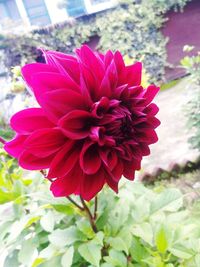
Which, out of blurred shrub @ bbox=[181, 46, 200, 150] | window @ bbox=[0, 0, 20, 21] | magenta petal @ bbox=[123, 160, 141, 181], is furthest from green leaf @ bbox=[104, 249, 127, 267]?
window @ bbox=[0, 0, 20, 21]

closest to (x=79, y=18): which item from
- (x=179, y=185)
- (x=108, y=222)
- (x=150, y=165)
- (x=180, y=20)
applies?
(x=180, y=20)

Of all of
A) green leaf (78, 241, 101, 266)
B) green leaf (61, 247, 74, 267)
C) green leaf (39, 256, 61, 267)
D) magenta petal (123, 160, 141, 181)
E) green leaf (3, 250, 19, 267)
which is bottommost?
green leaf (3, 250, 19, 267)

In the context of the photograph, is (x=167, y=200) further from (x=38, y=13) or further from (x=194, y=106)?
(x=38, y=13)

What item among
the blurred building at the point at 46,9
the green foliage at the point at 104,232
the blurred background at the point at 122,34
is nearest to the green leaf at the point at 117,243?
the green foliage at the point at 104,232

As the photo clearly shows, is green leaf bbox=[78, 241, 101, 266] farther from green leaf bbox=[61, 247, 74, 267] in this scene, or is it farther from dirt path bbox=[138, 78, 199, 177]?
dirt path bbox=[138, 78, 199, 177]

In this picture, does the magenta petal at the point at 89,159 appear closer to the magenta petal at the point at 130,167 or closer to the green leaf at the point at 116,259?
the magenta petal at the point at 130,167
